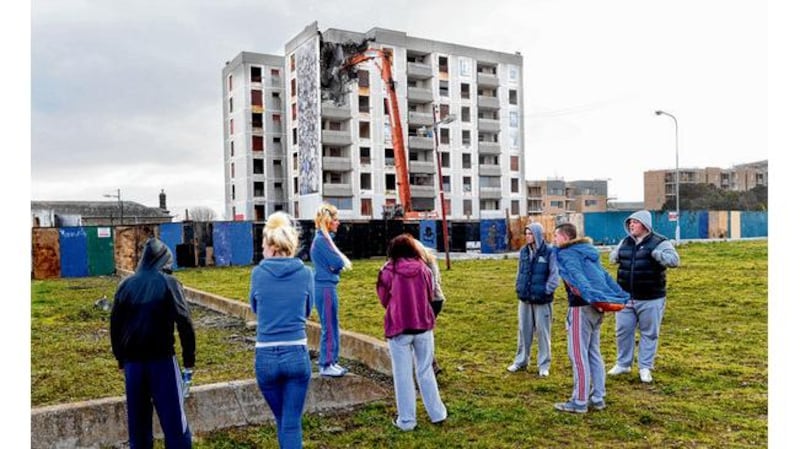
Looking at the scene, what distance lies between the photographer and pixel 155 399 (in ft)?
13.6

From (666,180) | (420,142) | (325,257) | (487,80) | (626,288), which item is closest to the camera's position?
(325,257)

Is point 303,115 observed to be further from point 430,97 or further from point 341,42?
point 430,97

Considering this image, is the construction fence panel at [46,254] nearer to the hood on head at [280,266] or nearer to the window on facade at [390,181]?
the hood on head at [280,266]

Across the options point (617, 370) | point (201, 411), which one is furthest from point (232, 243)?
point (201, 411)

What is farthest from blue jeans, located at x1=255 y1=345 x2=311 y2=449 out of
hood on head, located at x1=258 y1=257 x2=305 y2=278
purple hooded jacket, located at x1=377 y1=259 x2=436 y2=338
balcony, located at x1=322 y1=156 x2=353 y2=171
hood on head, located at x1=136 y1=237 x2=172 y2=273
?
balcony, located at x1=322 y1=156 x2=353 y2=171

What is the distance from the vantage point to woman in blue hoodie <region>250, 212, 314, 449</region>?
13.8 feet

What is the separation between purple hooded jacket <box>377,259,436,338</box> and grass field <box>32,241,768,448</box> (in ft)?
2.82

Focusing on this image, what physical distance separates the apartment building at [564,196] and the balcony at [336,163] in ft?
198

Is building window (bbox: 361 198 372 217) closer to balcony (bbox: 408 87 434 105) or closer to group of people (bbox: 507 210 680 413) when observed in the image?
balcony (bbox: 408 87 434 105)

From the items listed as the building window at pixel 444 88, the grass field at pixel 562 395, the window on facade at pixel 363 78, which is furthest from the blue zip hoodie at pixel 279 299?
the building window at pixel 444 88

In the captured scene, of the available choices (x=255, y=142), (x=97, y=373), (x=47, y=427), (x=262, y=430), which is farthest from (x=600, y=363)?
(x=255, y=142)

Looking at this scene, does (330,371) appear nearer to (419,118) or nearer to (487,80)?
(419,118)

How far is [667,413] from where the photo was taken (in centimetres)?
570

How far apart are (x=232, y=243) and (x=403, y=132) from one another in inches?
1326
